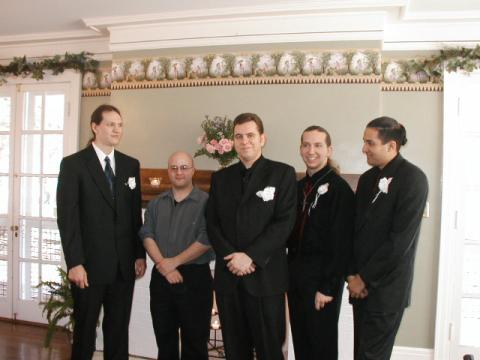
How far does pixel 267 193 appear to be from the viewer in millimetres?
1859

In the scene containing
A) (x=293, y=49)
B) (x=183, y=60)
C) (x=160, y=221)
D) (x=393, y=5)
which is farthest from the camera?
(x=183, y=60)

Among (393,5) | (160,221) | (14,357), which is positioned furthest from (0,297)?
(393,5)

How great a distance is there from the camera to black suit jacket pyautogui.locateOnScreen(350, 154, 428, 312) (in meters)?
1.73

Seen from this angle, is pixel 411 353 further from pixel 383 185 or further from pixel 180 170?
pixel 180 170

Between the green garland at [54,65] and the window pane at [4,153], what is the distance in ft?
2.28

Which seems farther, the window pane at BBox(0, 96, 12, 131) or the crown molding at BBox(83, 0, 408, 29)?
the window pane at BBox(0, 96, 12, 131)

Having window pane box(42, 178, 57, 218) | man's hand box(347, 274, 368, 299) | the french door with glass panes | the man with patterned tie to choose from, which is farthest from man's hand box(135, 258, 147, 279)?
window pane box(42, 178, 57, 218)

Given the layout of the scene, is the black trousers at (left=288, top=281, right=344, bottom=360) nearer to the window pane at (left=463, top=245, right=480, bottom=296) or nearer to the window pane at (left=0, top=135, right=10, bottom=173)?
the window pane at (left=463, top=245, right=480, bottom=296)

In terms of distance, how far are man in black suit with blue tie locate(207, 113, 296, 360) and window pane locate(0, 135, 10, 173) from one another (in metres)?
3.19

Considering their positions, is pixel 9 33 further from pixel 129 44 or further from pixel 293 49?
pixel 293 49

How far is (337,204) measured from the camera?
1.89 metres

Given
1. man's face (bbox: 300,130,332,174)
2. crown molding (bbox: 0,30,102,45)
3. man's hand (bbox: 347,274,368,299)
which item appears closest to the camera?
man's hand (bbox: 347,274,368,299)

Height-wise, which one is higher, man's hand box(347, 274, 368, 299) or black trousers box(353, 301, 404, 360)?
man's hand box(347, 274, 368, 299)

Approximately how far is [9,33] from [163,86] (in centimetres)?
168
